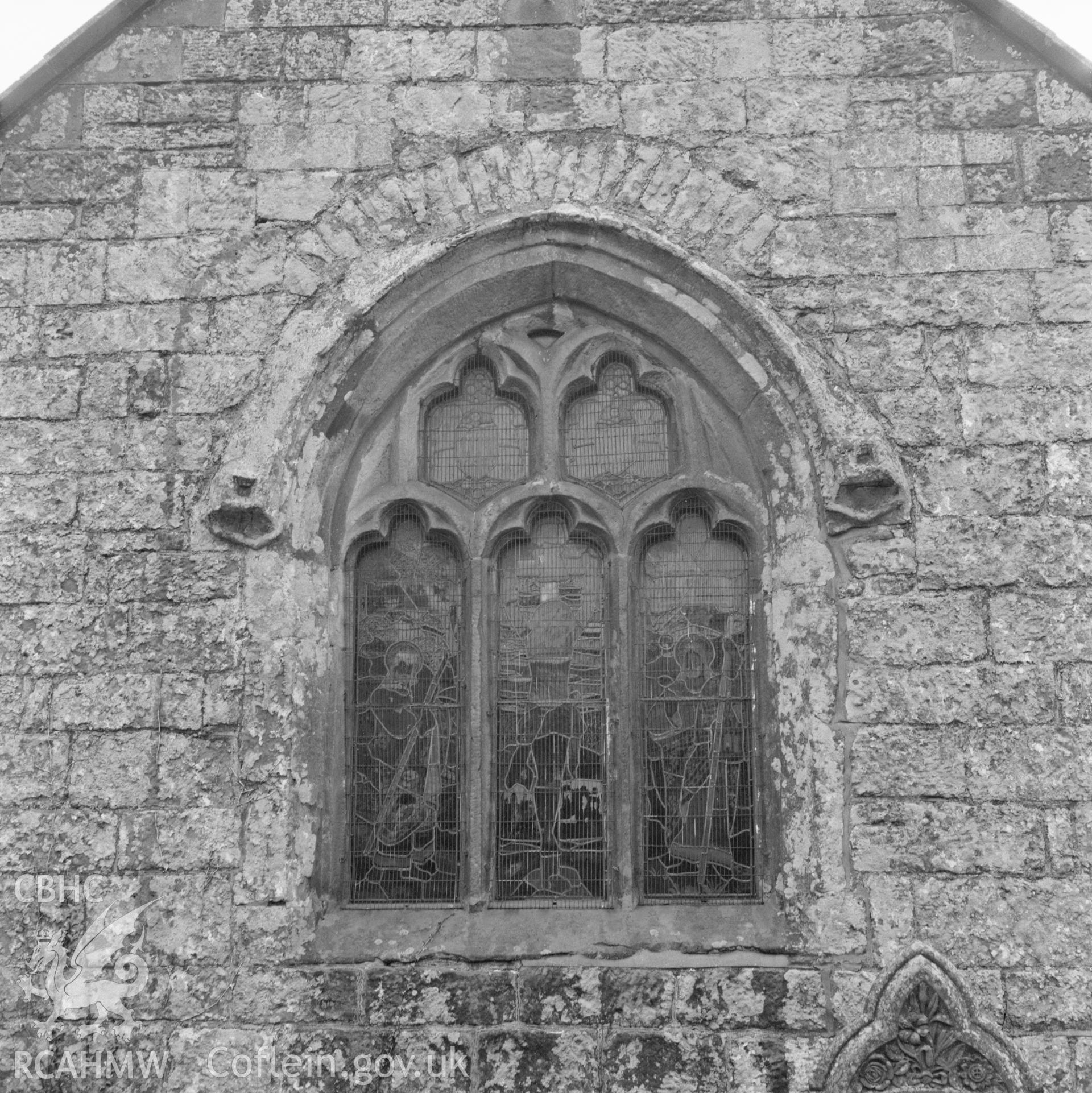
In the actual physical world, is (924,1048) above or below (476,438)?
below

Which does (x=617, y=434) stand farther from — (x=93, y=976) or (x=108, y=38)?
(x=93, y=976)

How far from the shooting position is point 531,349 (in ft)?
16.6

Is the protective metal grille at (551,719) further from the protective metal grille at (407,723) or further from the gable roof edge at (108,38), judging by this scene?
the gable roof edge at (108,38)

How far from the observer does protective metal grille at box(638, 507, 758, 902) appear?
4.59 metres

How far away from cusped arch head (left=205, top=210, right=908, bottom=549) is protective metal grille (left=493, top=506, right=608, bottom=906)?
2.04 feet

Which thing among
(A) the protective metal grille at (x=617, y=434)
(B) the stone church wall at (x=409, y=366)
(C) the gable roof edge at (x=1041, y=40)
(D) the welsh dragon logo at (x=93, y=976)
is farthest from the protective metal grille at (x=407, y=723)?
(C) the gable roof edge at (x=1041, y=40)

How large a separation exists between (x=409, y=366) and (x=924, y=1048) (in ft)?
9.62

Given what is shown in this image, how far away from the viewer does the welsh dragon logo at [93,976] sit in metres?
4.24

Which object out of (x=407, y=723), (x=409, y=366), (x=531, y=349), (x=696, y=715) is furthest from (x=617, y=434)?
(x=407, y=723)

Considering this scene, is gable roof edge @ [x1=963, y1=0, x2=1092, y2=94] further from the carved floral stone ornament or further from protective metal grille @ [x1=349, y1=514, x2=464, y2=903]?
the carved floral stone ornament

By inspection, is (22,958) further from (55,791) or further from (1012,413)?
(1012,413)

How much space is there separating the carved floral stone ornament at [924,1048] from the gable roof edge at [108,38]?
10.6 ft

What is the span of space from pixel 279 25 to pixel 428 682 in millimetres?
2612

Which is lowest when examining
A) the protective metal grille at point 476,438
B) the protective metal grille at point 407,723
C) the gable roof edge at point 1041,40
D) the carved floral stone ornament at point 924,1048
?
the carved floral stone ornament at point 924,1048
